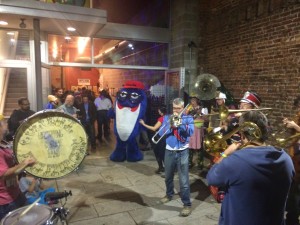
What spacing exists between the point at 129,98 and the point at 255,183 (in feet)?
17.1

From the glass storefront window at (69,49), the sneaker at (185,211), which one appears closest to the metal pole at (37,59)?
the glass storefront window at (69,49)

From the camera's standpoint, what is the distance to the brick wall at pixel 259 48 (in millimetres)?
5695

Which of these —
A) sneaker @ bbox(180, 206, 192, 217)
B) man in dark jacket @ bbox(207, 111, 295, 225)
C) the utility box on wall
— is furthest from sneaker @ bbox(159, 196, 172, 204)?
the utility box on wall

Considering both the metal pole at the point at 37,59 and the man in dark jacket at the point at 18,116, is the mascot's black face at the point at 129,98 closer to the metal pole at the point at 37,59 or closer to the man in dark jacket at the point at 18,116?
the metal pole at the point at 37,59

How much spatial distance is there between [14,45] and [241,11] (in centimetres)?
656

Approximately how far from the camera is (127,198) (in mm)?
4891

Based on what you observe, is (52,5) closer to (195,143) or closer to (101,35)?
(101,35)

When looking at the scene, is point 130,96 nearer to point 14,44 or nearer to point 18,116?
point 18,116

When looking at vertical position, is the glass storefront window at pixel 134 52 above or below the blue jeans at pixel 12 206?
above

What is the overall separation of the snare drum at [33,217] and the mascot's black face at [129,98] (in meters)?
4.51

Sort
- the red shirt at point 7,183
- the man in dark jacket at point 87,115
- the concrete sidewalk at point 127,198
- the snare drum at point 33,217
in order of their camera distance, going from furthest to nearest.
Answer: the man in dark jacket at point 87,115
the concrete sidewalk at point 127,198
the red shirt at point 7,183
the snare drum at point 33,217

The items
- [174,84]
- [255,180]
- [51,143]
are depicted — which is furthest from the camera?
[174,84]

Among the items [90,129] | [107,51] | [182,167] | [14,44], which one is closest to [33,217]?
[182,167]

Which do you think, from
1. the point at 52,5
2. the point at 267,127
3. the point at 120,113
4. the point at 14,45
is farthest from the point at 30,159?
the point at 14,45
